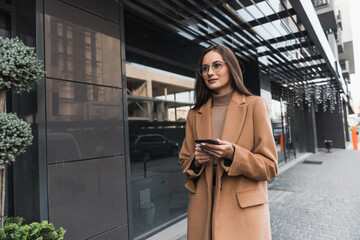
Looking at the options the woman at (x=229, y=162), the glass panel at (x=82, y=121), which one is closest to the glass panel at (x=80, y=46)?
the glass panel at (x=82, y=121)

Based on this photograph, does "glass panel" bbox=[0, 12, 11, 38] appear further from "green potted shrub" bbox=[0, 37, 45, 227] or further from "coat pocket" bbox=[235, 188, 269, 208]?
"coat pocket" bbox=[235, 188, 269, 208]

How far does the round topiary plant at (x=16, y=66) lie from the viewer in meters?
1.68

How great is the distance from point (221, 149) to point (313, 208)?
16.9ft

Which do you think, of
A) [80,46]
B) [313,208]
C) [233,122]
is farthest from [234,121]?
[313,208]

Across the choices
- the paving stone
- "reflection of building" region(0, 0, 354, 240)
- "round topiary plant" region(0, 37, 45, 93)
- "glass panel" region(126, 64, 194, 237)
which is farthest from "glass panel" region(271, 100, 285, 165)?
"round topiary plant" region(0, 37, 45, 93)

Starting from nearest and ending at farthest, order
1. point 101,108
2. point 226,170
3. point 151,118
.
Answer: point 226,170
point 101,108
point 151,118

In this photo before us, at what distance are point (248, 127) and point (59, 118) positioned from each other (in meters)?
2.05

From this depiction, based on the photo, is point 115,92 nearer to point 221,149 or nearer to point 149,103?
point 149,103

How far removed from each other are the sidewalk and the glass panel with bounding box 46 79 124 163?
2106 millimetres

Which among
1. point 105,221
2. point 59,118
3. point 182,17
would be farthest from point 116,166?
point 182,17

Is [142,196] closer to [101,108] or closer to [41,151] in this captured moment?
[101,108]

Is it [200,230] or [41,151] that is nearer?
[200,230]

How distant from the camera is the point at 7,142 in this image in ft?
5.38

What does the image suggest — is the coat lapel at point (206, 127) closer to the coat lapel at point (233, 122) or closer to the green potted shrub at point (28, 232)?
the coat lapel at point (233, 122)
